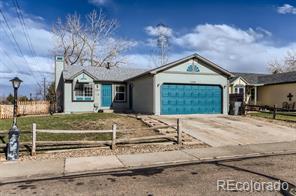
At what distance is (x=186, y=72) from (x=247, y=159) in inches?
554

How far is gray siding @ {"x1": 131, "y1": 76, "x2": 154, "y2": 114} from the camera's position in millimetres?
23250

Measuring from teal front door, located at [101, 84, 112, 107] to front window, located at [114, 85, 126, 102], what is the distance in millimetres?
575

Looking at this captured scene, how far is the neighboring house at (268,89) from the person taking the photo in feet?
102

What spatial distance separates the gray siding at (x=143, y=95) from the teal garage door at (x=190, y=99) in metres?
1.03

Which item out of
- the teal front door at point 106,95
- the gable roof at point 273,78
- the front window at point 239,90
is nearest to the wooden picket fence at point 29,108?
the teal front door at point 106,95

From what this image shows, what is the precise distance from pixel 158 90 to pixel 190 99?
2721mm

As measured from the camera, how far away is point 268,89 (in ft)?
112

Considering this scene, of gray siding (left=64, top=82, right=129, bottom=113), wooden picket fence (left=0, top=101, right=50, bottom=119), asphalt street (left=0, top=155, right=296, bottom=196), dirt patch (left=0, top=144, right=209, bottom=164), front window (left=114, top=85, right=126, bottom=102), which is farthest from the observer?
front window (left=114, top=85, right=126, bottom=102)

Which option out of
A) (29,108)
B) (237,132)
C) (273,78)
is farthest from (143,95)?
(273,78)

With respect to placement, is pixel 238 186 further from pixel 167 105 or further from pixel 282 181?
pixel 167 105

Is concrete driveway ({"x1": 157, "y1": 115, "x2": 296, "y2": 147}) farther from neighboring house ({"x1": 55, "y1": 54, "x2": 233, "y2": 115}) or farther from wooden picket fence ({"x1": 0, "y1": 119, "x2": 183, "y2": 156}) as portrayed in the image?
neighboring house ({"x1": 55, "y1": 54, "x2": 233, "y2": 115})

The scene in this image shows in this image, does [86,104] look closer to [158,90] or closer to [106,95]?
[106,95]

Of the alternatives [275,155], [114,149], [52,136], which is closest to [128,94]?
[52,136]

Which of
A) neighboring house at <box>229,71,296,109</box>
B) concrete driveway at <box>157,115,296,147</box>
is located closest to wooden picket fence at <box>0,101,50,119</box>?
concrete driveway at <box>157,115,296,147</box>
